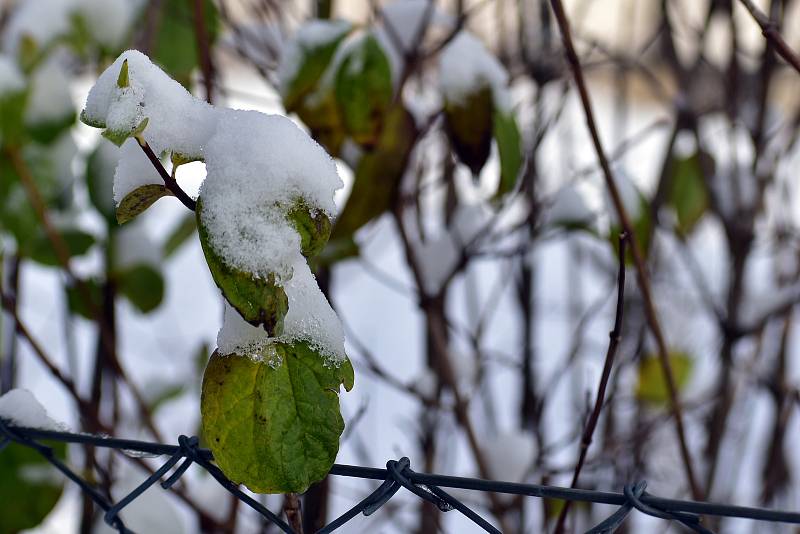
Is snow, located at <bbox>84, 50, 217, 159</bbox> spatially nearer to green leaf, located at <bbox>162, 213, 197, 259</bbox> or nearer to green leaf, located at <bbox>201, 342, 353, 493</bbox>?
green leaf, located at <bbox>201, 342, 353, 493</bbox>

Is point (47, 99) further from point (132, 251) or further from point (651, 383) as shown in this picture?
point (651, 383)

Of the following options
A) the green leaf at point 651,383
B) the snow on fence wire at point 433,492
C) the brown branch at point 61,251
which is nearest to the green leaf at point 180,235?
the brown branch at point 61,251

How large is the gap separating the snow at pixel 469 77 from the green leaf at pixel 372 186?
100 mm

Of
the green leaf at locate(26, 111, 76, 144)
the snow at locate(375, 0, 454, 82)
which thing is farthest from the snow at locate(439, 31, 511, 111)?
the green leaf at locate(26, 111, 76, 144)

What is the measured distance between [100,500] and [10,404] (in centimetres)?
9

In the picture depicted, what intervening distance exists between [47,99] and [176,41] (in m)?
0.18

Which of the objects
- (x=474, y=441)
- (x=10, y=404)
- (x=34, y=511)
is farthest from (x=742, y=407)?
(x=10, y=404)

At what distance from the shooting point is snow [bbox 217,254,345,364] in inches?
16.6

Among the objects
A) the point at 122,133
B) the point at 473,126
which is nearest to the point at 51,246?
the point at 473,126

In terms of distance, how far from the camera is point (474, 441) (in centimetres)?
85

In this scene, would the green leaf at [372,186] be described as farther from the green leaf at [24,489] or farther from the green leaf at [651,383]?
the green leaf at [651,383]

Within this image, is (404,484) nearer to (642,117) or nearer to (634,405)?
(634,405)

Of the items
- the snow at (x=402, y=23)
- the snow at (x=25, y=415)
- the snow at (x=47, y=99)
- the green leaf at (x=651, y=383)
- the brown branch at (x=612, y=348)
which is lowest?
the snow at (x=25, y=415)

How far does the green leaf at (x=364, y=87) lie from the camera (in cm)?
68
